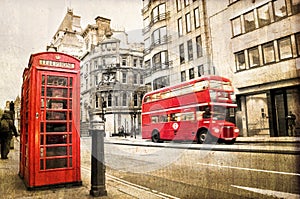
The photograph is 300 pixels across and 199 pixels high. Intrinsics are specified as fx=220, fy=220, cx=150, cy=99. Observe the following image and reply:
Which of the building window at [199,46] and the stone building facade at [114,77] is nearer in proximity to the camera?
the building window at [199,46]

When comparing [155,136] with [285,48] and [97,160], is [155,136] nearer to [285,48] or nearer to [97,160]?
[97,160]

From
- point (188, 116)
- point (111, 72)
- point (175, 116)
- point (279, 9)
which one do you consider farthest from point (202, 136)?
point (279, 9)

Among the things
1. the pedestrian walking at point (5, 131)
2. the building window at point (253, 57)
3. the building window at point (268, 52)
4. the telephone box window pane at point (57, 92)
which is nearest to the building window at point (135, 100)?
the telephone box window pane at point (57, 92)

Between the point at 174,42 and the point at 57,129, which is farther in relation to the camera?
the point at 174,42

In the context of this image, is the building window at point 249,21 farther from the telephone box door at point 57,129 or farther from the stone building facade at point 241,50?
the telephone box door at point 57,129

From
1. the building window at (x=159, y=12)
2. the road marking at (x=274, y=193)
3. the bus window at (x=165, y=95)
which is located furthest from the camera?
the bus window at (x=165, y=95)

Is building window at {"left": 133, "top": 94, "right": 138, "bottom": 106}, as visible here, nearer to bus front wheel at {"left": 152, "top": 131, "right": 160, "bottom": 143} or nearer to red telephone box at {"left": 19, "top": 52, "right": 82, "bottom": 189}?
bus front wheel at {"left": 152, "top": 131, "right": 160, "bottom": 143}

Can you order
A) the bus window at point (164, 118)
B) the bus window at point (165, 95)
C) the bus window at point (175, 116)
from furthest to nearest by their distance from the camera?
the bus window at point (164, 118)
the bus window at point (175, 116)
the bus window at point (165, 95)
